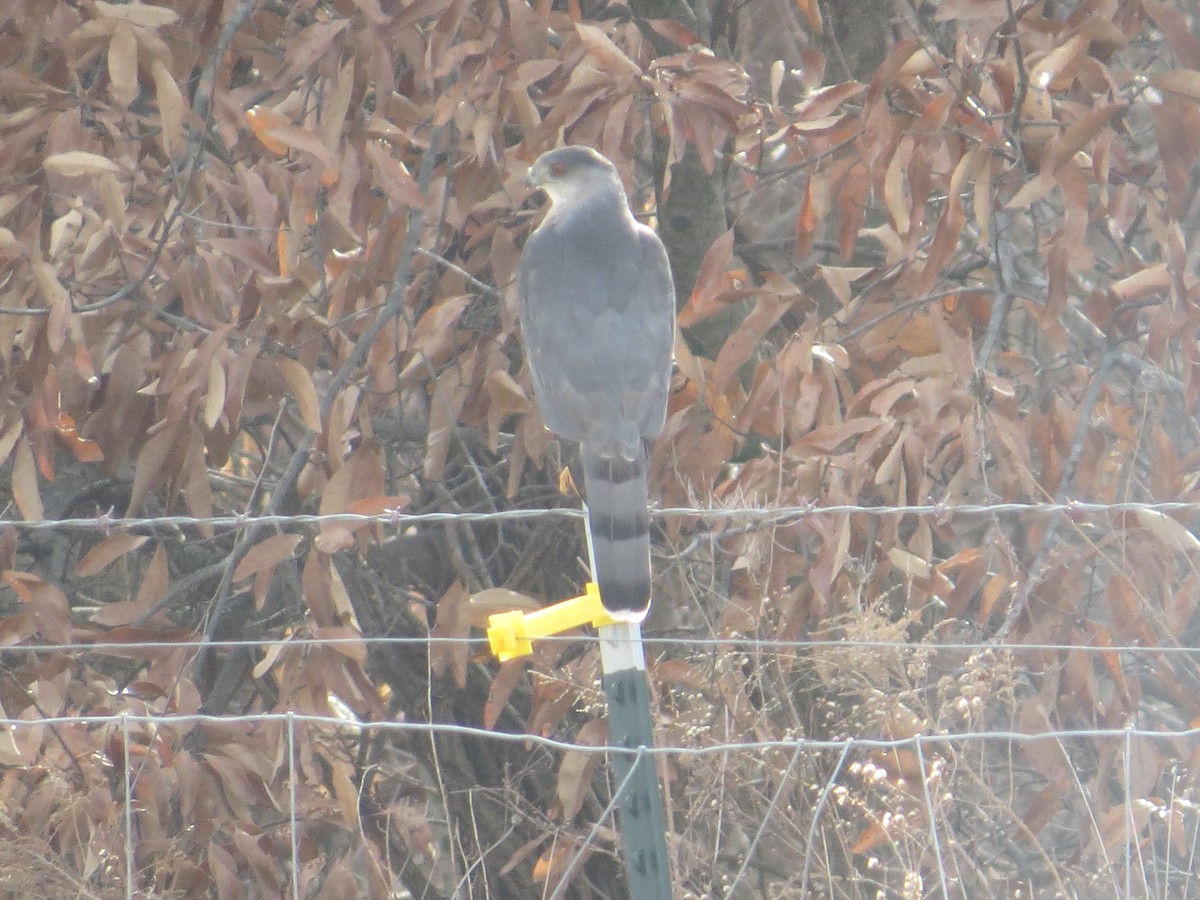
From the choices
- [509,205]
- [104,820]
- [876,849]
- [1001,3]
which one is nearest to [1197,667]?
[876,849]

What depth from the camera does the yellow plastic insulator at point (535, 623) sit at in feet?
7.90

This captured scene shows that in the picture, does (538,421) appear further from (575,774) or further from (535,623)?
(535,623)

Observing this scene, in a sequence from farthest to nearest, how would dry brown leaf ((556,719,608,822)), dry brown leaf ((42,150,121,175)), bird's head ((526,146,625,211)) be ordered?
bird's head ((526,146,625,211)) < dry brown leaf ((556,719,608,822)) < dry brown leaf ((42,150,121,175))

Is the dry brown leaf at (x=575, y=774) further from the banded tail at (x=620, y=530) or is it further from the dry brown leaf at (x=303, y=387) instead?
the dry brown leaf at (x=303, y=387)

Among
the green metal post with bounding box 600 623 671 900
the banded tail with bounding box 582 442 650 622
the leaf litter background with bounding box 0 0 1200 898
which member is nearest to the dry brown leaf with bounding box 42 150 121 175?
the leaf litter background with bounding box 0 0 1200 898

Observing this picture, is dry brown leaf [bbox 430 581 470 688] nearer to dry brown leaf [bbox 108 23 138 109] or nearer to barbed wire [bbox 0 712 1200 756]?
barbed wire [bbox 0 712 1200 756]

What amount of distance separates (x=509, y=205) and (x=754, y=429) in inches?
33.5

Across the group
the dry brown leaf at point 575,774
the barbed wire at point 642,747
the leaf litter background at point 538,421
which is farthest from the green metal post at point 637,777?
the dry brown leaf at point 575,774

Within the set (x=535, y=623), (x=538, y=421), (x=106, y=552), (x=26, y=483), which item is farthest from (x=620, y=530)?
(x=26, y=483)

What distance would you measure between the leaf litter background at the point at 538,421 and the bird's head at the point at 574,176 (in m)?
0.12

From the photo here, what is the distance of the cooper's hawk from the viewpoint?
3.37 meters

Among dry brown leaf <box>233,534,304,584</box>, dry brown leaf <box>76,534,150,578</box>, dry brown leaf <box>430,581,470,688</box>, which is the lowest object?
dry brown leaf <box>430,581,470,688</box>

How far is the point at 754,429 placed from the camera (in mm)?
3613

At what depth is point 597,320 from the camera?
3.73m
